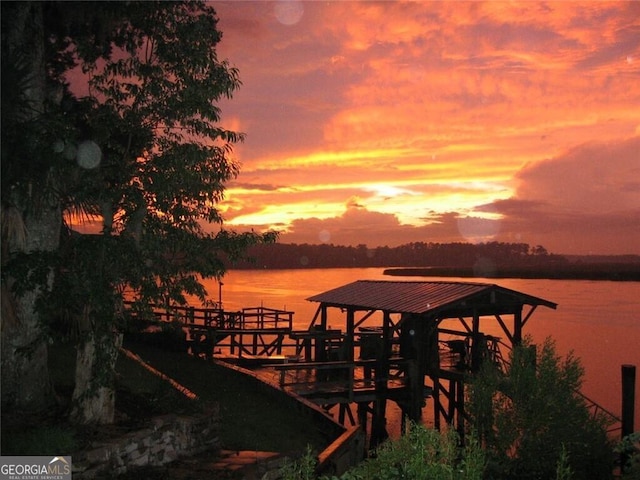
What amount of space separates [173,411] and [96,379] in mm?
2615

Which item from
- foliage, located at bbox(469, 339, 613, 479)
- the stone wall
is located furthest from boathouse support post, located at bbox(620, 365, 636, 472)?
the stone wall

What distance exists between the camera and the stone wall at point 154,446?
35.8 feet

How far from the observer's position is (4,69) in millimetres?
10336

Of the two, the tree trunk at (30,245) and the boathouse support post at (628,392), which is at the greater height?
the tree trunk at (30,245)

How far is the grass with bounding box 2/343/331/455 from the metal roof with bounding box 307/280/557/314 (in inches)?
236

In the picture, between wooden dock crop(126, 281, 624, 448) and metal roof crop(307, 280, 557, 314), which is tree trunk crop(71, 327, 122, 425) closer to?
wooden dock crop(126, 281, 624, 448)

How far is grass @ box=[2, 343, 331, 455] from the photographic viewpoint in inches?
435

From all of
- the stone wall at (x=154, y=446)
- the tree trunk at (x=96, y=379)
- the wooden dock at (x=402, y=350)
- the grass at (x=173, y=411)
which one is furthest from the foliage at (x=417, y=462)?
the wooden dock at (x=402, y=350)

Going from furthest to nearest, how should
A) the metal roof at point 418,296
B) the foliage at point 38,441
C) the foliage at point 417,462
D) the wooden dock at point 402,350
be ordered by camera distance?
the metal roof at point 418,296, the wooden dock at point 402,350, the foliage at point 38,441, the foliage at point 417,462

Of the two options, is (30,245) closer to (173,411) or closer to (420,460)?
(173,411)

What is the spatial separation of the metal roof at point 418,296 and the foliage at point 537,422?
6001 mm

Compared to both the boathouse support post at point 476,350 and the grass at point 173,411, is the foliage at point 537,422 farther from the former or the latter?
the boathouse support post at point 476,350

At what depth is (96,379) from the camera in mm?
11578

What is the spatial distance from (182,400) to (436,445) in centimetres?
766
